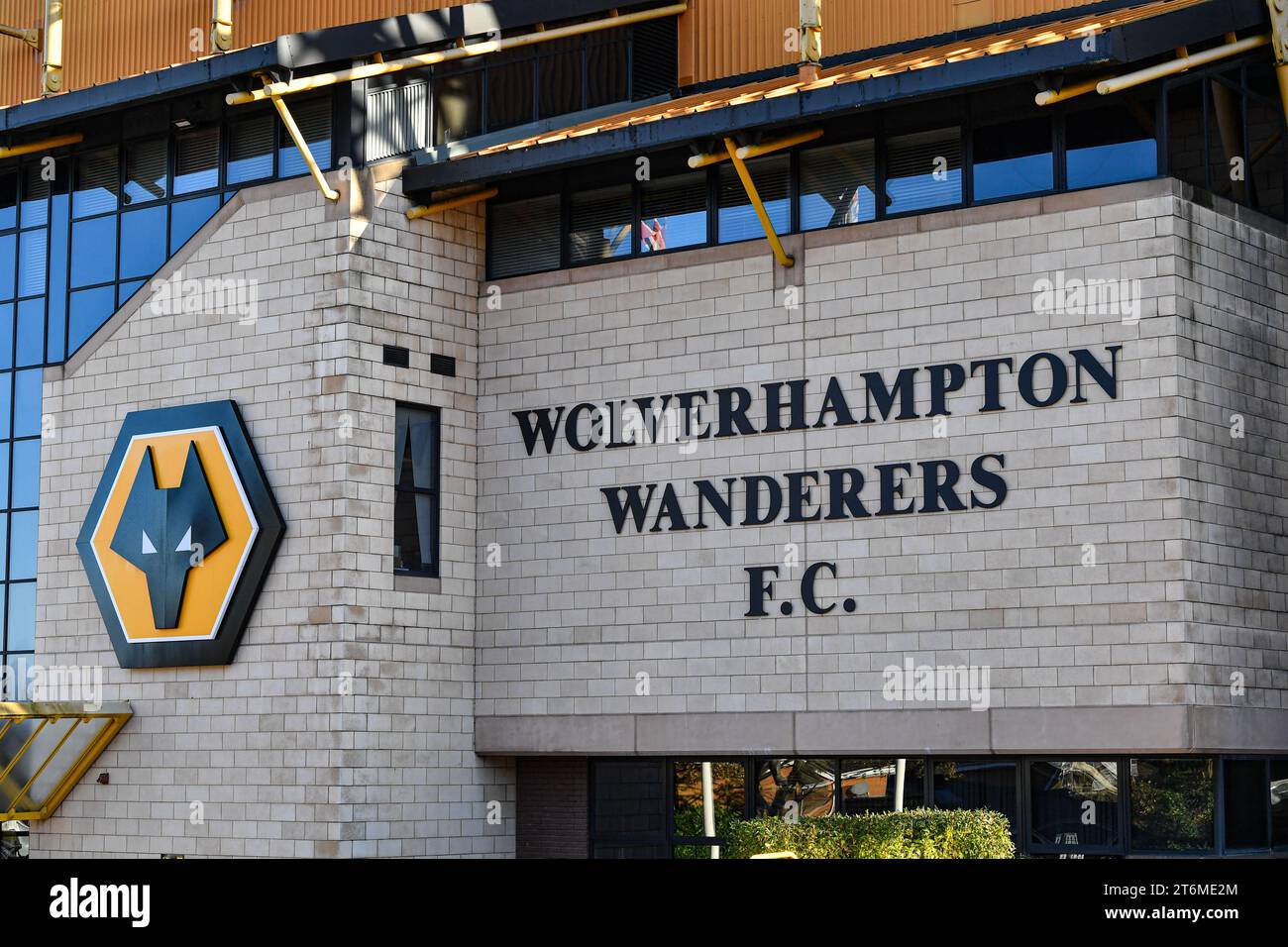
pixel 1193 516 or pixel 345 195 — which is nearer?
pixel 1193 516

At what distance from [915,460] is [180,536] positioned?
340 inches

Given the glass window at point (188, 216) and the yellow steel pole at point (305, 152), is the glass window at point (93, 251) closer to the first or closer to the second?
the glass window at point (188, 216)

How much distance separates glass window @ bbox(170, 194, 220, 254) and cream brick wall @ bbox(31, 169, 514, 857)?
0.43 meters

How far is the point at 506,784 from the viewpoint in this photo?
20766 millimetres

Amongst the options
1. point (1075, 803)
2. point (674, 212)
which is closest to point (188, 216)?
point (674, 212)

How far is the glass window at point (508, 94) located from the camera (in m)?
21.7

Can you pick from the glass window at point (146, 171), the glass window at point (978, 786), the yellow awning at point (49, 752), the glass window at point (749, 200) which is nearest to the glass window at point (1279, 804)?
the glass window at point (978, 786)

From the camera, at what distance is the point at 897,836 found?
1652 cm

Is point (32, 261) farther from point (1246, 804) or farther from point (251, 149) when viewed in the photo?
point (1246, 804)

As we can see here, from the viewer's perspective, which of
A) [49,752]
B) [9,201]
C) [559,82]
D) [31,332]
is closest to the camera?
[49,752]

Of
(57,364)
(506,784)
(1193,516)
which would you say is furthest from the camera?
(57,364)

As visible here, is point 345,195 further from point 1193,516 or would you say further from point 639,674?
point 1193,516

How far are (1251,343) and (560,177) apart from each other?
8.18m
